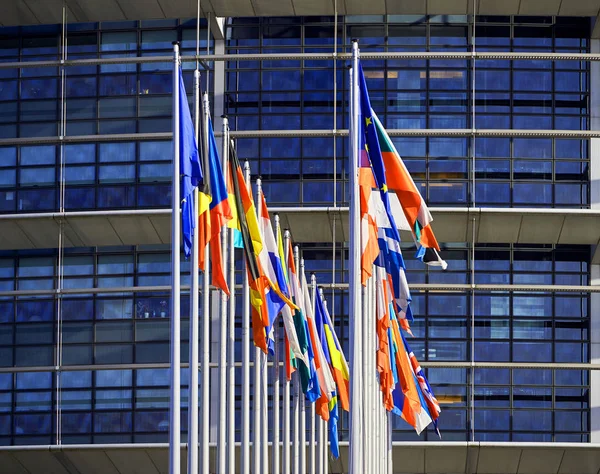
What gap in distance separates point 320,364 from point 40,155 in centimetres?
1834

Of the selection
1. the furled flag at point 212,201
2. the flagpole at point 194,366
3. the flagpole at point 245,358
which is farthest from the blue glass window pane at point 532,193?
the flagpole at point 194,366

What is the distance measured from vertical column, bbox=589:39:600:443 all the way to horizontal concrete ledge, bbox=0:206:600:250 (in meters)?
0.90

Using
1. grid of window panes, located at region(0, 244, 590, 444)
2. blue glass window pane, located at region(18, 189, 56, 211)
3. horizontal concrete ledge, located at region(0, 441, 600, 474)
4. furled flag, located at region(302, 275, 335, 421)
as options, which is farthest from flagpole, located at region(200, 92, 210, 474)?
blue glass window pane, located at region(18, 189, 56, 211)

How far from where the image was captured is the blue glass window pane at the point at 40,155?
147 ft

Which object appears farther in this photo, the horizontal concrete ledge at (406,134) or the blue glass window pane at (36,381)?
the blue glass window pane at (36,381)

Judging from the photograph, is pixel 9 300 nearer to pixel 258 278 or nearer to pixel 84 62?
pixel 84 62

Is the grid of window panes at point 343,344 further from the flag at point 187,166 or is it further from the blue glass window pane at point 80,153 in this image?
the flag at point 187,166

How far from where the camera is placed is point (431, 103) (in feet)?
145

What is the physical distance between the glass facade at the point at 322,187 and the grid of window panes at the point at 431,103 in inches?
1.9

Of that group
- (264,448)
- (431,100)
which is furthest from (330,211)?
(264,448)

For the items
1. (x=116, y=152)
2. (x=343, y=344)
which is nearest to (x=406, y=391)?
(x=343, y=344)

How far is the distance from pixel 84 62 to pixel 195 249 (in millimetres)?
24989

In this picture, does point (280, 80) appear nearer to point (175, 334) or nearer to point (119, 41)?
point (119, 41)

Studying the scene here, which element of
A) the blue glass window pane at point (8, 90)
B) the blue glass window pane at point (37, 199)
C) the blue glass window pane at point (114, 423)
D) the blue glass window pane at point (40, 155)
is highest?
A: the blue glass window pane at point (8, 90)
